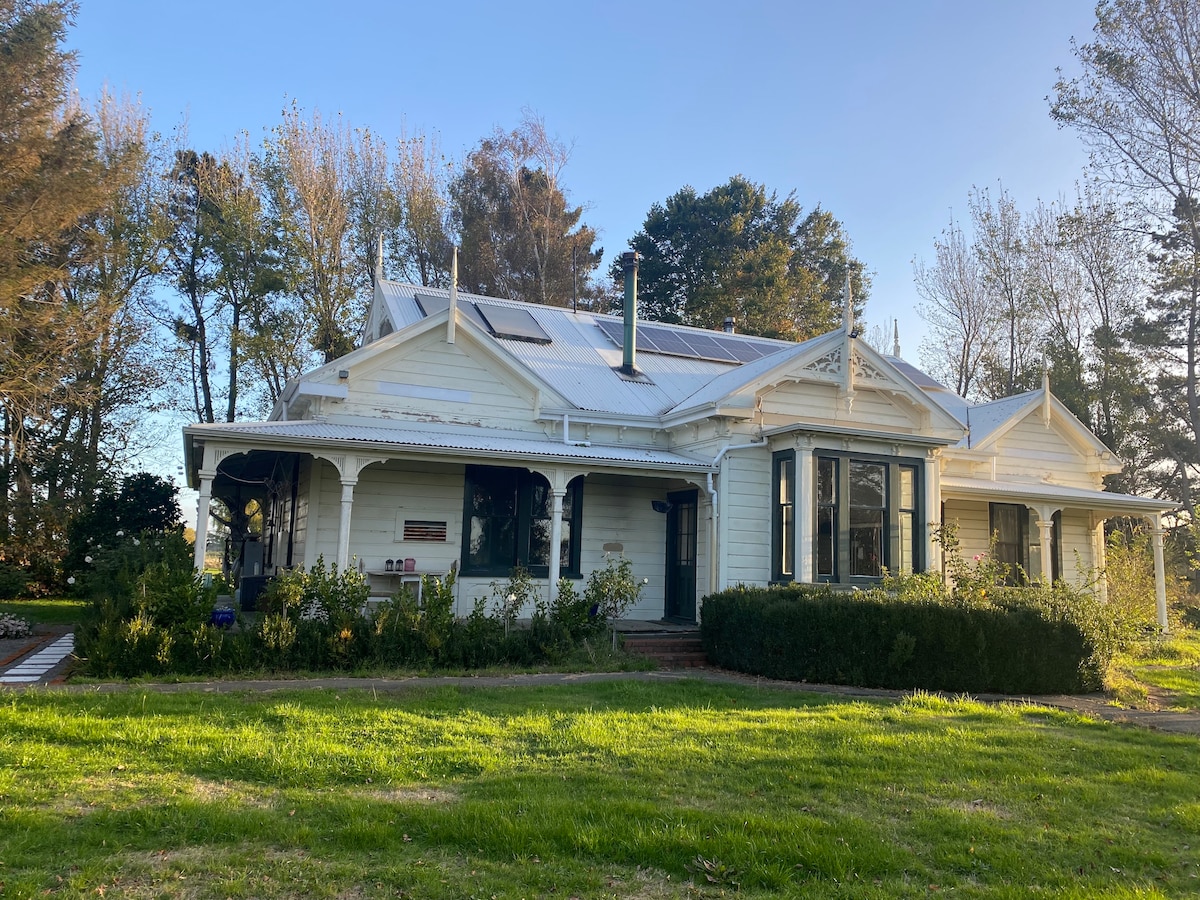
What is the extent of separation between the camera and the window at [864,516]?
13758 millimetres

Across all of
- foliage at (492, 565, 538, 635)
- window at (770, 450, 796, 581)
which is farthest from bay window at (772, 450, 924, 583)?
foliage at (492, 565, 538, 635)

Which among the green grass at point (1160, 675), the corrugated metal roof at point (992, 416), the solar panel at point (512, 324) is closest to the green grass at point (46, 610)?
the solar panel at point (512, 324)

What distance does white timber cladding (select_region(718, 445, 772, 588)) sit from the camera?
1404cm

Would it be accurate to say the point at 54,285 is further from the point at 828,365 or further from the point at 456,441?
the point at 828,365

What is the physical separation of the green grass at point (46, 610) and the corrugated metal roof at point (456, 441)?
784cm

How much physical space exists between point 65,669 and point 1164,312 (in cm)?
3506

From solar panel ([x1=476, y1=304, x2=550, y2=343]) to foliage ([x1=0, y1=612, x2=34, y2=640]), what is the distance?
9582 mm

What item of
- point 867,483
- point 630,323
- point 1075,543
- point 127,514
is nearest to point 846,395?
point 867,483

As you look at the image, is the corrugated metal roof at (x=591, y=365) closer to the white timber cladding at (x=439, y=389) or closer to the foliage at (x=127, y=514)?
the white timber cladding at (x=439, y=389)

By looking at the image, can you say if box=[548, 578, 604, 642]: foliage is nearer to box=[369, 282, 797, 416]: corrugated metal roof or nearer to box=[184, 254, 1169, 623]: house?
box=[184, 254, 1169, 623]: house

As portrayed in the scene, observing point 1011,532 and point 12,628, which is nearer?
point 12,628

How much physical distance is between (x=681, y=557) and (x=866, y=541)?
3201mm

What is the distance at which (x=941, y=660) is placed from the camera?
10711 mm

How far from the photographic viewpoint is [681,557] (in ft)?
50.6
